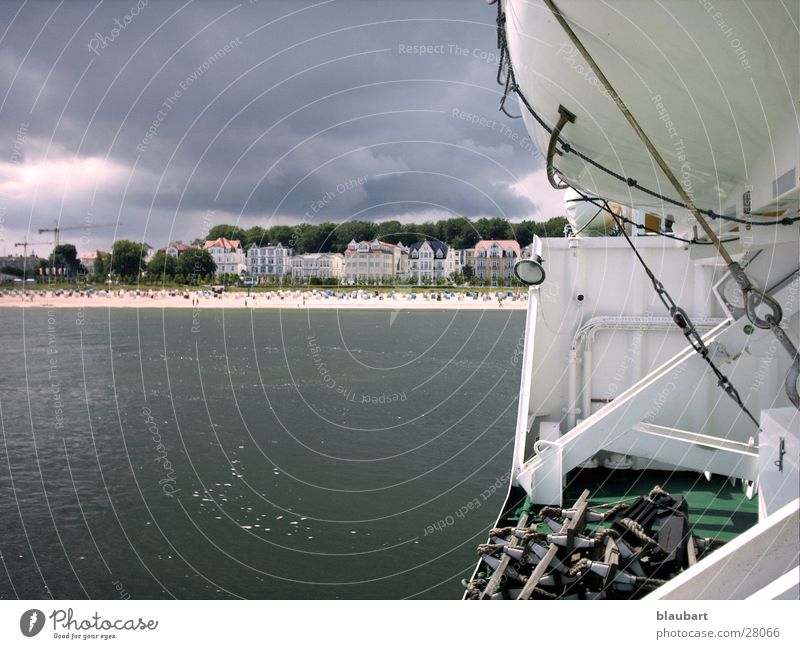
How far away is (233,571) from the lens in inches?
352

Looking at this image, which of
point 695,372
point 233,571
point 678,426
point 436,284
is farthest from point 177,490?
point 436,284

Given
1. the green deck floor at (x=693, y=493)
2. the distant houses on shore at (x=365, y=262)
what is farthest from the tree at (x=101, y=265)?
the green deck floor at (x=693, y=493)

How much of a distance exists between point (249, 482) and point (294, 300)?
103 meters

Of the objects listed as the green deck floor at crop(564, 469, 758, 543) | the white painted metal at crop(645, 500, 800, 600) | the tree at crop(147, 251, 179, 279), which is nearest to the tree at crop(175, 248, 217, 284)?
the tree at crop(147, 251, 179, 279)

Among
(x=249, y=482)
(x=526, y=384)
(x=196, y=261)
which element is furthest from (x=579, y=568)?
(x=196, y=261)

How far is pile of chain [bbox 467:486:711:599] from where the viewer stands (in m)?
4.79

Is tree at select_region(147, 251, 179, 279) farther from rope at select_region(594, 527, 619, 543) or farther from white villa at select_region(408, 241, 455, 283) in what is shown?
rope at select_region(594, 527, 619, 543)

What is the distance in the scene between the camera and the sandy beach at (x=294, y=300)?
10600cm

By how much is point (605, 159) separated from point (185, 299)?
12418 centimetres

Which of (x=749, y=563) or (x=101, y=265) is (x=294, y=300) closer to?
(x=101, y=265)

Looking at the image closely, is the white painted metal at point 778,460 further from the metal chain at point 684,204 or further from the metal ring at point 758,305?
the metal ring at point 758,305

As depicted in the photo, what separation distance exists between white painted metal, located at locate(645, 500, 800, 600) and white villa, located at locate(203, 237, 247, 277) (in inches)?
3062

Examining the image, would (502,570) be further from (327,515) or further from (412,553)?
(327,515)

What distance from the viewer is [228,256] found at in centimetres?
9500
